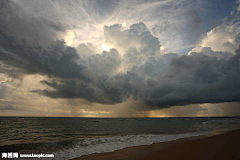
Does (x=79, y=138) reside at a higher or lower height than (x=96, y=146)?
lower

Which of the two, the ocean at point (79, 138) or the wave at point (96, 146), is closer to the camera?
the wave at point (96, 146)

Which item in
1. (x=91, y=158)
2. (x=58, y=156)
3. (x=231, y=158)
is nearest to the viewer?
(x=231, y=158)

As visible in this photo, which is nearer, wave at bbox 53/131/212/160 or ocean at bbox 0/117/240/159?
wave at bbox 53/131/212/160

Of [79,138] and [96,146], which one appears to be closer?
[96,146]

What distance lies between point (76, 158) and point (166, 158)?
8186 millimetres

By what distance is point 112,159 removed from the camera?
418 inches

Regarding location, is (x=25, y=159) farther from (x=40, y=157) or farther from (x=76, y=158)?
(x=76, y=158)

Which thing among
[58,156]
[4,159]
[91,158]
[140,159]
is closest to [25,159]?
[4,159]

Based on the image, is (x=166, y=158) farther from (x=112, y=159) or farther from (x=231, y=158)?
(x=231, y=158)

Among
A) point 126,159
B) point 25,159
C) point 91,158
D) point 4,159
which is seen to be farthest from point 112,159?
point 4,159

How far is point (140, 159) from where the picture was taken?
34.4 ft

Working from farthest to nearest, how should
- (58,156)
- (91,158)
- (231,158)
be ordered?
(58,156) < (91,158) < (231,158)

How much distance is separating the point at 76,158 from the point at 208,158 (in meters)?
11.8

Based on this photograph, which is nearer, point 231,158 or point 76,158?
point 231,158
